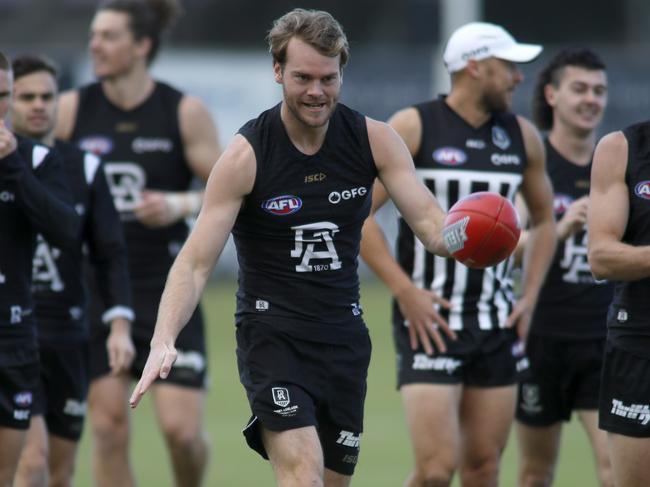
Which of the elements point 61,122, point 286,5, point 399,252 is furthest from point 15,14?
point 399,252

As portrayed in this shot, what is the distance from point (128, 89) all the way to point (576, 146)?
2.82m

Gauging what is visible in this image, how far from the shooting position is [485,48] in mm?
7785

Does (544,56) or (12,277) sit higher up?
(544,56)

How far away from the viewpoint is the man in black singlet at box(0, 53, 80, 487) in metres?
6.68

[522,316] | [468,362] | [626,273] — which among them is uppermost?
[626,273]

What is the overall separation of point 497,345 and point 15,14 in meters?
21.8

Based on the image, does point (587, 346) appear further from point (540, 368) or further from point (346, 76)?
point (346, 76)

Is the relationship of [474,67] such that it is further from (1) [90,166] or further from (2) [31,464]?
(2) [31,464]

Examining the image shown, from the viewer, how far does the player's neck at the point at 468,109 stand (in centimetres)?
791

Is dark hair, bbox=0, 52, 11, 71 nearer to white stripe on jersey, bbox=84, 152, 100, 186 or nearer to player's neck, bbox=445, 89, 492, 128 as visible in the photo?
white stripe on jersey, bbox=84, 152, 100, 186

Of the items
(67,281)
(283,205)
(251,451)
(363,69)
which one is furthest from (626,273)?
(363,69)

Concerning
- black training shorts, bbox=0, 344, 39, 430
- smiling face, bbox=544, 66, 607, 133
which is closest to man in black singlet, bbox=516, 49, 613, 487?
smiling face, bbox=544, 66, 607, 133

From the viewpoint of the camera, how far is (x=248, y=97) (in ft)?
71.0

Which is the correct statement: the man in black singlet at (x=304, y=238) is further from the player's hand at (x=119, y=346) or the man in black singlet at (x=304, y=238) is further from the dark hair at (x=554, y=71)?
the dark hair at (x=554, y=71)
